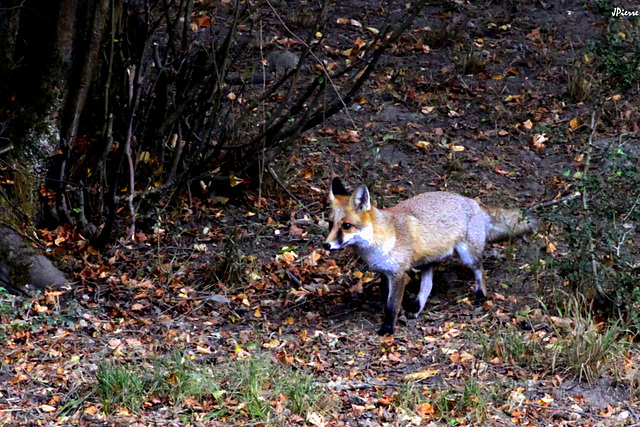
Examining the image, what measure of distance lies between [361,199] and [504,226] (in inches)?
63.9

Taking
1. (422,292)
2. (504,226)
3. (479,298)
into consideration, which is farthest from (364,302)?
(504,226)

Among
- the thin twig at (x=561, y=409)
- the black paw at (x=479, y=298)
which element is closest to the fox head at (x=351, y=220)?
the black paw at (x=479, y=298)

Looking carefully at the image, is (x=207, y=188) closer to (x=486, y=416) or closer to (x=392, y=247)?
(x=392, y=247)

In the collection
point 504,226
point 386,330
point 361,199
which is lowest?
point 386,330

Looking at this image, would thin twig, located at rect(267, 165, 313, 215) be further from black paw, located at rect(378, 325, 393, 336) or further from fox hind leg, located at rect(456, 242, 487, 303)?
black paw, located at rect(378, 325, 393, 336)

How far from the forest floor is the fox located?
244 millimetres

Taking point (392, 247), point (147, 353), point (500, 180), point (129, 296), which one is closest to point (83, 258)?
point (129, 296)

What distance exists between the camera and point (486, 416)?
18.0ft

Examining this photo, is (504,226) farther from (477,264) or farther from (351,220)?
(351,220)

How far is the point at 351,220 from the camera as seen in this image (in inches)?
274

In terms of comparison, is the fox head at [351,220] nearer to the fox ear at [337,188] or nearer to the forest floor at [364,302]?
the fox ear at [337,188]

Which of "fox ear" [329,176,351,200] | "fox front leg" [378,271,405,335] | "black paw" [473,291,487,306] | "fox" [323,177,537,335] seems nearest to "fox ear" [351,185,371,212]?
"fox" [323,177,537,335]

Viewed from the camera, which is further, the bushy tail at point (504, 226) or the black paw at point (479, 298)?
the bushy tail at point (504, 226)

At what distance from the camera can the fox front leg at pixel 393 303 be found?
23.2ft
